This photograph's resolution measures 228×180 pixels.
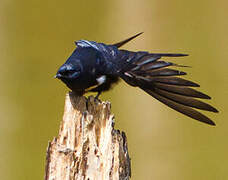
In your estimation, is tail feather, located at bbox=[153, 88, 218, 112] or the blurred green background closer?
tail feather, located at bbox=[153, 88, 218, 112]

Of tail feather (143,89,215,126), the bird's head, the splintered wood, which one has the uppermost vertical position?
the bird's head

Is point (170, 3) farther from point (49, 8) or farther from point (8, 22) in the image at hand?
point (8, 22)

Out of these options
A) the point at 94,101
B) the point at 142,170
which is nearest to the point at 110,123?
the point at 94,101

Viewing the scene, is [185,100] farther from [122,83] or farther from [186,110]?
[122,83]

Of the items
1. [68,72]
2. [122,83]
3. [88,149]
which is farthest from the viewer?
[122,83]

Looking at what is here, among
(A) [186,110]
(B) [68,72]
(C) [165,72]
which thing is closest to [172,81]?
(C) [165,72]

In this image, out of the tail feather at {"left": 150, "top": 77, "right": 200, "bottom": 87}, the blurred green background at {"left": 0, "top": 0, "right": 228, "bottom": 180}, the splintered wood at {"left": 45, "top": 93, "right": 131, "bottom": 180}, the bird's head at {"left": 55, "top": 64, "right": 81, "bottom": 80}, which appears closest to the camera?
the splintered wood at {"left": 45, "top": 93, "right": 131, "bottom": 180}

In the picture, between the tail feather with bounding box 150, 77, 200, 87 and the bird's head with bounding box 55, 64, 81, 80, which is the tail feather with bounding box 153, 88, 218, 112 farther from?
the bird's head with bounding box 55, 64, 81, 80

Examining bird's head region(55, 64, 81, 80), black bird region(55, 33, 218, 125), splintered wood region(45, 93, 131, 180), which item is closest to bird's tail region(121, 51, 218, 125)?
black bird region(55, 33, 218, 125)

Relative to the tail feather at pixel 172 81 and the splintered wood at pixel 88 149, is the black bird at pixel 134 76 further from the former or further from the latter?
the splintered wood at pixel 88 149
